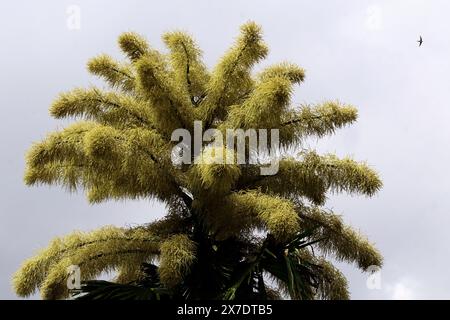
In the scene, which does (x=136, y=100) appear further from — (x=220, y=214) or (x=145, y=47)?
(x=220, y=214)

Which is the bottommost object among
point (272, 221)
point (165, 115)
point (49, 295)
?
point (49, 295)

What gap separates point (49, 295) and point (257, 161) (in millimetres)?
2060

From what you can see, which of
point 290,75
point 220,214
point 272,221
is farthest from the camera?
point 290,75

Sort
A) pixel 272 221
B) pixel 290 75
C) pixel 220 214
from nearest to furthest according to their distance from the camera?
1. pixel 272 221
2. pixel 220 214
3. pixel 290 75

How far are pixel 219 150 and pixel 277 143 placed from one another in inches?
40.2

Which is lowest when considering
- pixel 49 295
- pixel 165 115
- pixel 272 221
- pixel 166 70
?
pixel 49 295

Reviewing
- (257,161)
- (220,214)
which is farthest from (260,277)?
(257,161)

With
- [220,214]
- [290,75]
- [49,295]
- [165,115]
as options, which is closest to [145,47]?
[165,115]

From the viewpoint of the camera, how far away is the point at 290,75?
785 cm

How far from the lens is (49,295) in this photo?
24.1 ft

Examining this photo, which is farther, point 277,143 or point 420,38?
point 420,38

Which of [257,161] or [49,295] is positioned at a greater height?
[257,161]

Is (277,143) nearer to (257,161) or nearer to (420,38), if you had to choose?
(257,161)

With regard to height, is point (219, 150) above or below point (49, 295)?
above
